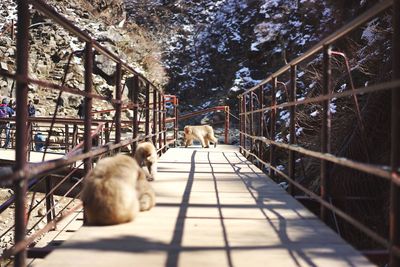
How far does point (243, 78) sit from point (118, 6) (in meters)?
10.6

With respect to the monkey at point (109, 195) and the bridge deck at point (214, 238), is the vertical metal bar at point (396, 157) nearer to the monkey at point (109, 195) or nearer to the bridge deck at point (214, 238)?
the bridge deck at point (214, 238)

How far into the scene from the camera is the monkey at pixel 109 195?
10.5ft

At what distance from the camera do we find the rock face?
72.0 feet

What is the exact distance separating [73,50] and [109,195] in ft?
61.6

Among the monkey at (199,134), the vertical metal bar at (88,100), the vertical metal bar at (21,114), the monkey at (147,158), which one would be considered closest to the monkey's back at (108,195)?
the vertical metal bar at (88,100)

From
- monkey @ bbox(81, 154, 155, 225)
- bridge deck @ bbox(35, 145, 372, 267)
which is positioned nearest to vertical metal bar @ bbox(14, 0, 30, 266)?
bridge deck @ bbox(35, 145, 372, 267)

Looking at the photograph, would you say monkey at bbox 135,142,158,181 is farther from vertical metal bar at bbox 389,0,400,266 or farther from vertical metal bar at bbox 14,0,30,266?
vertical metal bar at bbox 389,0,400,266

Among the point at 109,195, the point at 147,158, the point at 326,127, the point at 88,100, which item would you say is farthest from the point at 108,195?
the point at 147,158

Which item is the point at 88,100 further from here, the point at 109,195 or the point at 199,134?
the point at 199,134

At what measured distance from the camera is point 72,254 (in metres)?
2.68

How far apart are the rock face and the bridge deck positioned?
17.6m

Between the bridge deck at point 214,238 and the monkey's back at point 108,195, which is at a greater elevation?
the monkey's back at point 108,195

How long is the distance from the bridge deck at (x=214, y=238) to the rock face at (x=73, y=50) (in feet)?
57.6

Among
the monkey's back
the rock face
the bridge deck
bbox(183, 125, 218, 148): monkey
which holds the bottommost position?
the bridge deck
